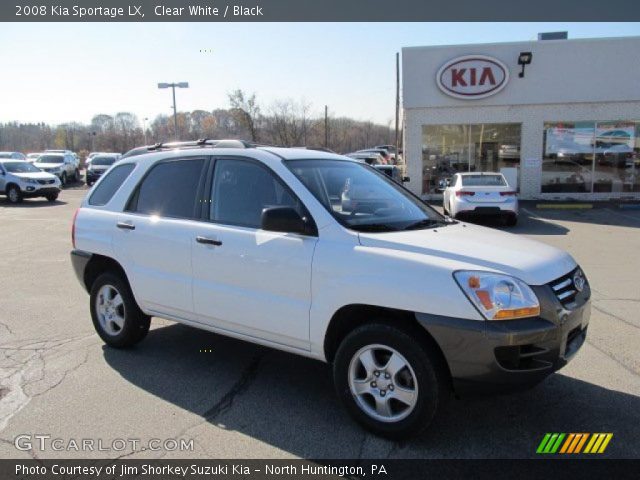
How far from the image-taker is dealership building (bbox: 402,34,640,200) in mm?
18125

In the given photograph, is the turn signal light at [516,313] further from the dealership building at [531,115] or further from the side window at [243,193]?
the dealership building at [531,115]

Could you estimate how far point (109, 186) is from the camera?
5.21 metres

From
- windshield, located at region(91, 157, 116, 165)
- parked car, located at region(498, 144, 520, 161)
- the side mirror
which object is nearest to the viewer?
the side mirror

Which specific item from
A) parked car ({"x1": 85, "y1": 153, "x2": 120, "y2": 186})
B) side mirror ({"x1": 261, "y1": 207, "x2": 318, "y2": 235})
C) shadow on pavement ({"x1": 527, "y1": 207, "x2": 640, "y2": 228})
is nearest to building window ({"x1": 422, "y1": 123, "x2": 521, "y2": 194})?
shadow on pavement ({"x1": 527, "y1": 207, "x2": 640, "y2": 228})

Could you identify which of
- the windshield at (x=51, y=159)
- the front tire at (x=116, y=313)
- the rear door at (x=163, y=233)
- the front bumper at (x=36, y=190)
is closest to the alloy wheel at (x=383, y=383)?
A: the rear door at (x=163, y=233)

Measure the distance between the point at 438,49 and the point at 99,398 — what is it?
17650mm

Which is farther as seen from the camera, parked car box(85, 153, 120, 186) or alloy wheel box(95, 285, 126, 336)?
parked car box(85, 153, 120, 186)

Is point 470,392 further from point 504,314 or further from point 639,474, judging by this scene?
point 639,474

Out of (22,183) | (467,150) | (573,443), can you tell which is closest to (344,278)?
(573,443)

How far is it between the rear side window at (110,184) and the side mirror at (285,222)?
2201 millimetres

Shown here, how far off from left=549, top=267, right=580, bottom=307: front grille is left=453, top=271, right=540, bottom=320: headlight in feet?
0.91

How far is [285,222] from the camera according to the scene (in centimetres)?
354

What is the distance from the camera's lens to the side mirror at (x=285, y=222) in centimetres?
354

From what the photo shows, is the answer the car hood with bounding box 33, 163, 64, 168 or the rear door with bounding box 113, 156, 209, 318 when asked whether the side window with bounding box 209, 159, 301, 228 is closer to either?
the rear door with bounding box 113, 156, 209, 318
